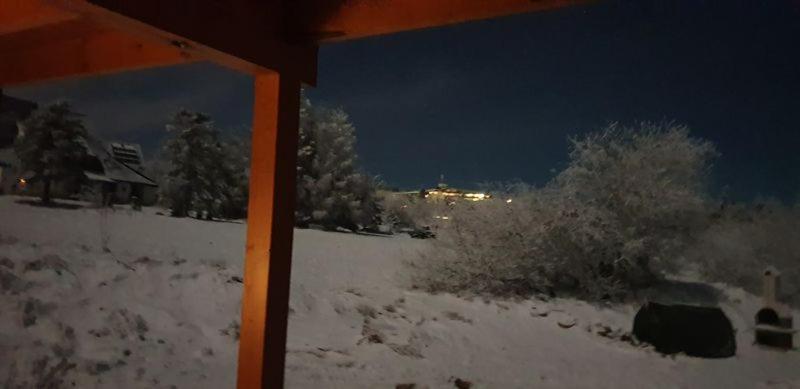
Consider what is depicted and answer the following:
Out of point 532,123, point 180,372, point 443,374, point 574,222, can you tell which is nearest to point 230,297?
point 180,372

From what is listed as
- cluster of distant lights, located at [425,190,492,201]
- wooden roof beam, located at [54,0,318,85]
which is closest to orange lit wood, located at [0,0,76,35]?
wooden roof beam, located at [54,0,318,85]

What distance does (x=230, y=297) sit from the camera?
5543 millimetres

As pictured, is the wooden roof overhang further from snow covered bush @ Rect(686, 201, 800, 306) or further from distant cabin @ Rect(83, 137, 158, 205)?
snow covered bush @ Rect(686, 201, 800, 306)

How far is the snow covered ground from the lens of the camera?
157 inches

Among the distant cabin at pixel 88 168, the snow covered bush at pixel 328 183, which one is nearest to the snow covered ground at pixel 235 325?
the distant cabin at pixel 88 168

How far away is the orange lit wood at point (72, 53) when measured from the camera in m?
2.64

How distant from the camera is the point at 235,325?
5031 millimetres

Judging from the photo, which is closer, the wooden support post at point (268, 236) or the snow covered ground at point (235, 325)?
the wooden support post at point (268, 236)

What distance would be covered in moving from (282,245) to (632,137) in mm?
6431

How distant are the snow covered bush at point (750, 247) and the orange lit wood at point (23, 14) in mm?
6979

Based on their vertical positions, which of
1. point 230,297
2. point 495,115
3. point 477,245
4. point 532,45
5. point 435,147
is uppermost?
point 532,45

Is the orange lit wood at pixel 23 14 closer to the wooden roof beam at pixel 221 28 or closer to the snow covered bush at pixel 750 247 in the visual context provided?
the wooden roof beam at pixel 221 28

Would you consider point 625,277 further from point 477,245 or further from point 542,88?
point 542,88

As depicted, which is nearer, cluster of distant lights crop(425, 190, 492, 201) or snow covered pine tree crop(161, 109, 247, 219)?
snow covered pine tree crop(161, 109, 247, 219)
